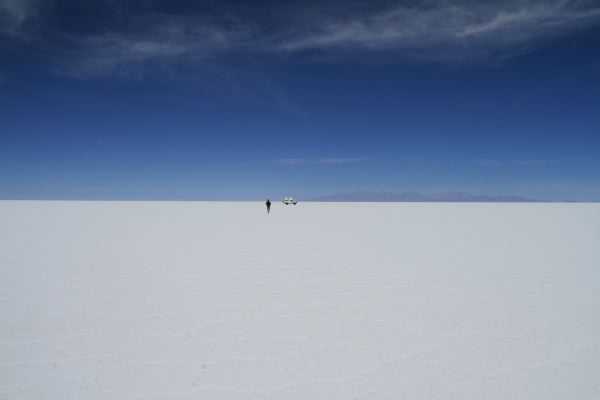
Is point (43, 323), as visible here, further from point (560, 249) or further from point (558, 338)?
point (560, 249)

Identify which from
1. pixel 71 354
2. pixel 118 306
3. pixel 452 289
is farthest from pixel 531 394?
pixel 118 306

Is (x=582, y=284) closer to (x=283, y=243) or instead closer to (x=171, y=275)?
(x=171, y=275)

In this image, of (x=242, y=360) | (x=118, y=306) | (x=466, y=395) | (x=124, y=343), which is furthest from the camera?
(x=118, y=306)

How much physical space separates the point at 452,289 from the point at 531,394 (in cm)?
287

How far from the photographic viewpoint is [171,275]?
6.30m

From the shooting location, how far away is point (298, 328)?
12.8ft

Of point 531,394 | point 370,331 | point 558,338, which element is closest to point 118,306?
point 370,331

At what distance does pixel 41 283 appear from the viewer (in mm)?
5688

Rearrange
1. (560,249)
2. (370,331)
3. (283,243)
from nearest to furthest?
(370,331) < (560,249) < (283,243)

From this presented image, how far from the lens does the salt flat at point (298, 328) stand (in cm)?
277

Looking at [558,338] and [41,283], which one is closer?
[558,338]

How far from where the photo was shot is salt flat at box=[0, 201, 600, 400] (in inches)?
109

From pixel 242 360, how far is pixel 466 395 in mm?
A: 1546

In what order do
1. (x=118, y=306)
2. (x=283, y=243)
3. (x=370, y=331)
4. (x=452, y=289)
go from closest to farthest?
(x=370, y=331), (x=118, y=306), (x=452, y=289), (x=283, y=243)
